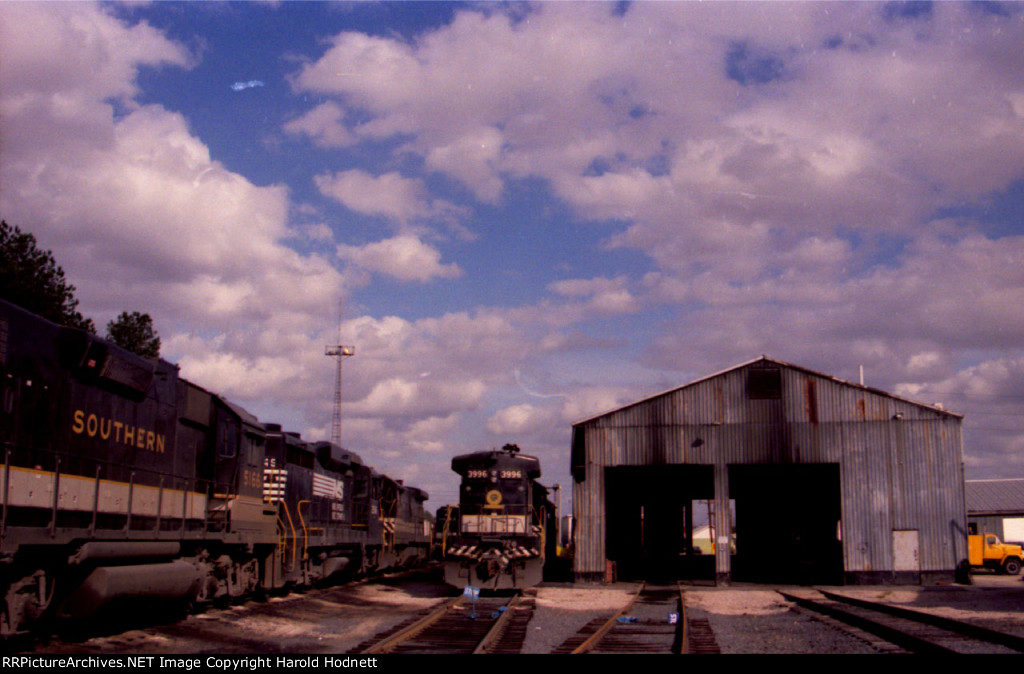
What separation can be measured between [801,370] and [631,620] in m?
15.4

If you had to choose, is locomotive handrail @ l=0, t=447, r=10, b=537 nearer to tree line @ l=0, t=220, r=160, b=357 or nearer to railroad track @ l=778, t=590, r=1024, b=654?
railroad track @ l=778, t=590, r=1024, b=654

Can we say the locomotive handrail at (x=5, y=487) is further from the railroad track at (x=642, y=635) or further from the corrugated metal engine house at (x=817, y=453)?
the corrugated metal engine house at (x=817, y=453)

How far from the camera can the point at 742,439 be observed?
2994 centimetres

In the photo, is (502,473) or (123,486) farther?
(502,473)

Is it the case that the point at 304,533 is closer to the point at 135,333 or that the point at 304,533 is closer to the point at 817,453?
the point at 817,453

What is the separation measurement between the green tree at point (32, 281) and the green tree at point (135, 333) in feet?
34.3

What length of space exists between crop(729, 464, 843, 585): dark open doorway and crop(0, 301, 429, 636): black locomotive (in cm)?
2296

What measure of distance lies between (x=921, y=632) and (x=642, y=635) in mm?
4391

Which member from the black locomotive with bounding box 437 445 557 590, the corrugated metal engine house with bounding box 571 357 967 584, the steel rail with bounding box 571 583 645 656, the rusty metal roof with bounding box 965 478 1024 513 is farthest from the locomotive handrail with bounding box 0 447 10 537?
the rusty metal roof with bounding box 965 478 1024 513

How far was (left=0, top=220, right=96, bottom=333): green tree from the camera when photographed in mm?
37781

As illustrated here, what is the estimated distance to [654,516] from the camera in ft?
157

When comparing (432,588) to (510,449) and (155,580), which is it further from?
(155,580)

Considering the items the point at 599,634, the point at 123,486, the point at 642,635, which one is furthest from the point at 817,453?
the point at 123,486

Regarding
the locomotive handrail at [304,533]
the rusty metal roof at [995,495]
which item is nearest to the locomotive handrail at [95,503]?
the locomotive handrail at [304,533]
